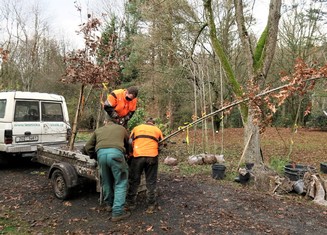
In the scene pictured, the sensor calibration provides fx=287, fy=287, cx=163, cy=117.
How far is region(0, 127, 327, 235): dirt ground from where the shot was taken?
14.2ft

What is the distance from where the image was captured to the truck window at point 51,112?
8266 millimetres

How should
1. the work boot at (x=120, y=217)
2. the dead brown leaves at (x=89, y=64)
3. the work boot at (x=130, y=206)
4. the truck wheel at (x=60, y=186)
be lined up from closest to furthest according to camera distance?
the work boot at (x=120, y=217) → the work boot at (x=130, y=206) → the truck wheel at (x=60, y=186) → the dead brown leaves at (x=89, y=64)

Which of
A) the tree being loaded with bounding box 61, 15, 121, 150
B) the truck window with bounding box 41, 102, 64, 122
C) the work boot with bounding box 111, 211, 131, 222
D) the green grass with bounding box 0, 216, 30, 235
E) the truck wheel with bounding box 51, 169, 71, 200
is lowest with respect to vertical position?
the green grass with bounding box 0, 216, 30, 235

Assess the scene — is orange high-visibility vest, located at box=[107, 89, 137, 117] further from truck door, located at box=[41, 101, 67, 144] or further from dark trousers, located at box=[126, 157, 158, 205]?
truck door, located at box=[41, 101, 67, 144]

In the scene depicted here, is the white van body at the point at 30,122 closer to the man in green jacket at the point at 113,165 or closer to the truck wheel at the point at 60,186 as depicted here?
the truck wheel at the point at 60,186

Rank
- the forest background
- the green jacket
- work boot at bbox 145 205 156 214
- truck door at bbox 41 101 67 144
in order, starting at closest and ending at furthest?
the green jacket < work boot at bbox 145 205 156 214 < truck door at bbox 41 101 67 144 < the forest background

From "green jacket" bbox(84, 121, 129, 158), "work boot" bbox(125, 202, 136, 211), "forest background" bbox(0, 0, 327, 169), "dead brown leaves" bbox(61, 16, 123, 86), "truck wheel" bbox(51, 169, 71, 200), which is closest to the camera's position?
"green jacket" bbox(84, 121, 129, 158)

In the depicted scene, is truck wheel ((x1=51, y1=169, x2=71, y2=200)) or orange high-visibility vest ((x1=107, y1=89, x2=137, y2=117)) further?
orange high-visibility vest ((x1=107, y1=89, x2=137, y2=117))

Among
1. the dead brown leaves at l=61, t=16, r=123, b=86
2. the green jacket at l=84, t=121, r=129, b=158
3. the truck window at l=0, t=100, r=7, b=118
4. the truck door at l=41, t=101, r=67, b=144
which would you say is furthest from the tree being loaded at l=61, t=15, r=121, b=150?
the green jacket at l=84, t=121, r=129, b=158

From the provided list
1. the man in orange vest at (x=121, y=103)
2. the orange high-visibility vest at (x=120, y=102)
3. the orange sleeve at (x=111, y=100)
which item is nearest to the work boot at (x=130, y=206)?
the man in orange vest at (x=121, y=103)

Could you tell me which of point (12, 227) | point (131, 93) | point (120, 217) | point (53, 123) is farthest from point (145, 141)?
point (53, 123)

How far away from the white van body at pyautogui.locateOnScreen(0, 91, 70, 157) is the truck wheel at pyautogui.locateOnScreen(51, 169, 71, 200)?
2.33 m

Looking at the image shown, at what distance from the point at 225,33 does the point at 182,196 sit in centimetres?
1408

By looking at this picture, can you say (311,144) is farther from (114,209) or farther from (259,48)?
(114,209)
